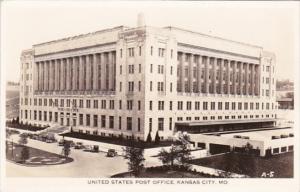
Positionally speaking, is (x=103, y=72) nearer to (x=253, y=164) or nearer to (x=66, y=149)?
(x=66, y=149)

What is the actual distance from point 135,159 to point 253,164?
5.00 ft

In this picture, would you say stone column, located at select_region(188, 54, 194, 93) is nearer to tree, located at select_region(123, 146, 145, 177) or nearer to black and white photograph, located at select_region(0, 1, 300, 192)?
black and white photograph, located at select_region(0, 1, 300, 192)

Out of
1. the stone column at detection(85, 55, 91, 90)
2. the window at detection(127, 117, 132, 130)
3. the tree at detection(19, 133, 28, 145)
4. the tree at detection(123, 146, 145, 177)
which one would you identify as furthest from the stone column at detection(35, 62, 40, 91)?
the tree at detection(123, 146, 145, 177)

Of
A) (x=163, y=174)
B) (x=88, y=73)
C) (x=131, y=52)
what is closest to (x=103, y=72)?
(x=88, y=73)

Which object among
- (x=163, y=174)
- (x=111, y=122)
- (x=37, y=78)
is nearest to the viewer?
(x=163, y=174)

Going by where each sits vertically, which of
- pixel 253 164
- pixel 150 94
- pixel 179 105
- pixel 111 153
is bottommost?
pixel 253 164

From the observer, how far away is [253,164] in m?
5.49

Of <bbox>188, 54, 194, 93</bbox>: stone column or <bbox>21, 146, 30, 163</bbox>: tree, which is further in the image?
<bbox>188, 54, 194, 93</bbox>: stone column

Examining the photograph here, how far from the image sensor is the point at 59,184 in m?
5.28

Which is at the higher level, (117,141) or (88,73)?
(88,73)

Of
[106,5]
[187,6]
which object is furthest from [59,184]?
[187,6]

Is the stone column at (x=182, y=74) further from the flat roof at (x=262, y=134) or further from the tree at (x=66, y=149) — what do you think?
the tree at (x=66, y=149)

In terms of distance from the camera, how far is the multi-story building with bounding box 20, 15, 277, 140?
5.84m

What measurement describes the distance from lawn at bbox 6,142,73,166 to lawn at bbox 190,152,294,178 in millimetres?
1759
